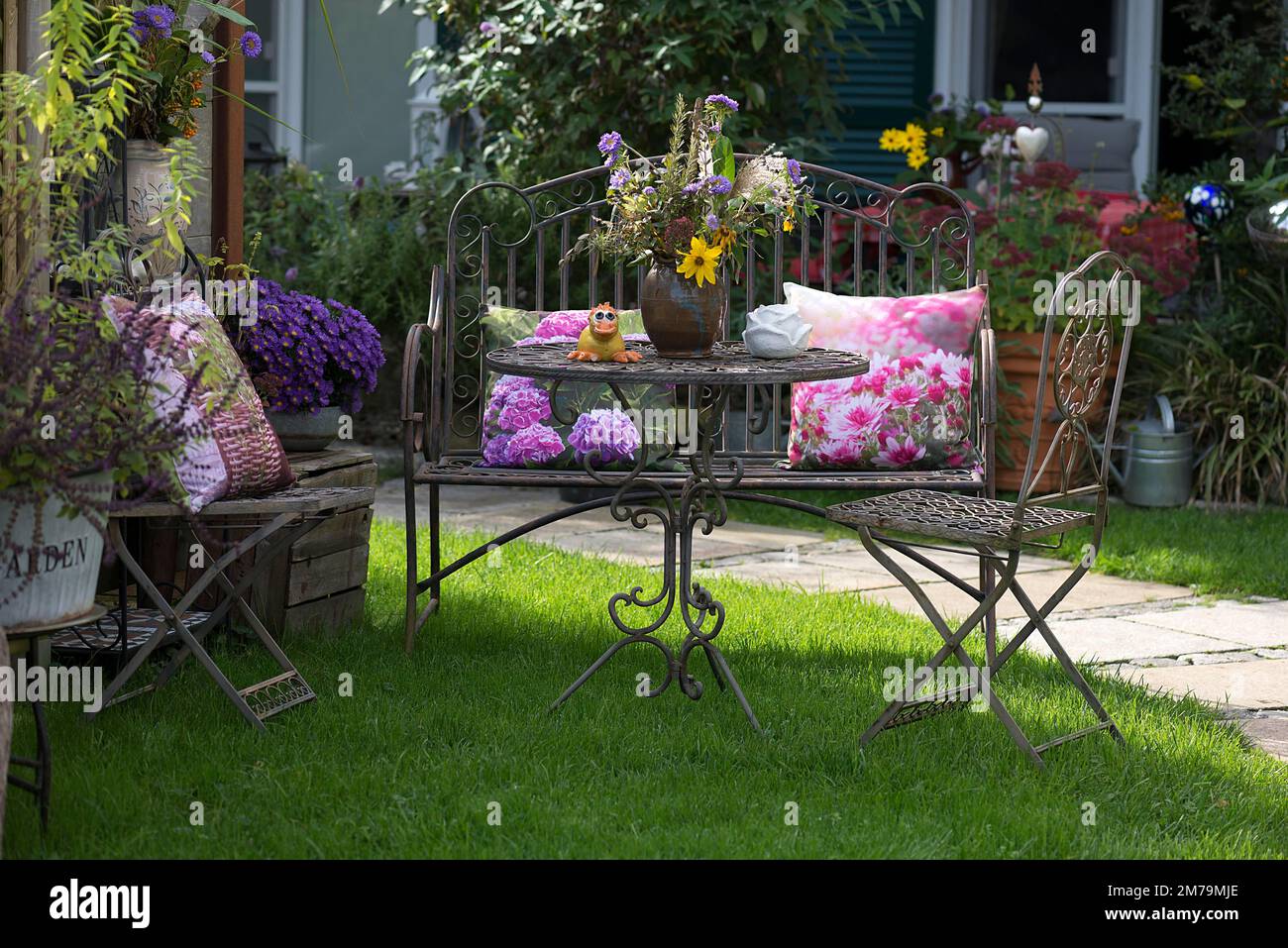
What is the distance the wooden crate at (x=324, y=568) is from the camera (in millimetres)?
4383

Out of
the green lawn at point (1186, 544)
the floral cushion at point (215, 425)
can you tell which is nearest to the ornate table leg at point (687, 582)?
the floral cushion at point (215, 425)

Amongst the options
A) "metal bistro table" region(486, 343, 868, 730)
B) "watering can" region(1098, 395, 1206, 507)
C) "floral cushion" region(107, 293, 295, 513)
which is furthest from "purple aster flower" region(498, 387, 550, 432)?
"watering can" region(1098, 395, 1206, 507)

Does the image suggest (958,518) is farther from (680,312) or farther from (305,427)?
(305,427)

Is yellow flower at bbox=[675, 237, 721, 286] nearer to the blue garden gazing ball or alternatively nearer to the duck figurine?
the duck figurine

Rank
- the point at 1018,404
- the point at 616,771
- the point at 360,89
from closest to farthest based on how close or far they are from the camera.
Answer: the point at 616,771, the point at 1018,404, the point at 360,89

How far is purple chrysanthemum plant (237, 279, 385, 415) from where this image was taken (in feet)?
14.7

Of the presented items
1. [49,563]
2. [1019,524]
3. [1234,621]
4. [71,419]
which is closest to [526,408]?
[1019,524]

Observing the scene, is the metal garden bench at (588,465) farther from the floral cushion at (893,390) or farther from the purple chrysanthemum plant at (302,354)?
the purple chrysanthemum plant at (302,354)

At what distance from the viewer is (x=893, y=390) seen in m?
4.44

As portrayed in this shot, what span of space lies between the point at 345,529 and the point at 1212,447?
383cm

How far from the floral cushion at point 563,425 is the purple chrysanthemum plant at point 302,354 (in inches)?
15.7

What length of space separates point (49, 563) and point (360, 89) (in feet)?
22.7

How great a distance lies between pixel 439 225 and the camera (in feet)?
25.6

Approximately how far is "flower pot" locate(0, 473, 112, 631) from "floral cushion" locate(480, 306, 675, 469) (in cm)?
149
